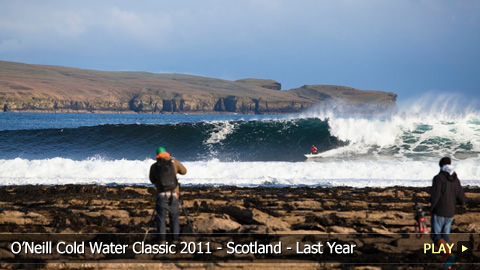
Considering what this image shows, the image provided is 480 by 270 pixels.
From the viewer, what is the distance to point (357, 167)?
20.2m

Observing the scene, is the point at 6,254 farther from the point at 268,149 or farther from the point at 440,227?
the point at 268,149

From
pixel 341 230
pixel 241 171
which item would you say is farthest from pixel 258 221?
pixel 241 171

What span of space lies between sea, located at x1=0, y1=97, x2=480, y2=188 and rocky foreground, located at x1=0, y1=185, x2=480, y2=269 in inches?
227

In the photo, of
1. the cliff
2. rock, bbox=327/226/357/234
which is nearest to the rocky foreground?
rock, bbox=327/226/357/234

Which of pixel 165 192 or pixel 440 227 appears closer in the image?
pixel 440 227

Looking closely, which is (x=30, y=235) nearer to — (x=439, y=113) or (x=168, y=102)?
(x=439, y=113)

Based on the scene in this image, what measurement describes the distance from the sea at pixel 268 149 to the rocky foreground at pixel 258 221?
18.9ft

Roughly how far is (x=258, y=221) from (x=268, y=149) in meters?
20.4

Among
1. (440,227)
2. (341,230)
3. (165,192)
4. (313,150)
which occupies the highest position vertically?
(313,150)

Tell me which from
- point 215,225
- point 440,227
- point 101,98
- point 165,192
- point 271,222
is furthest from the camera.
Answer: point 101,98

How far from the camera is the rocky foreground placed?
6.68m

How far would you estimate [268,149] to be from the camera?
28688mm

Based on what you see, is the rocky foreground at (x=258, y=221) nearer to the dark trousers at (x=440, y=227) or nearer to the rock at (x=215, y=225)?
the rock at (x=215, y=225)

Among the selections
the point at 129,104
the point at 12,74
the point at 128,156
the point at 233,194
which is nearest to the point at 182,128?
the point at 128,156
